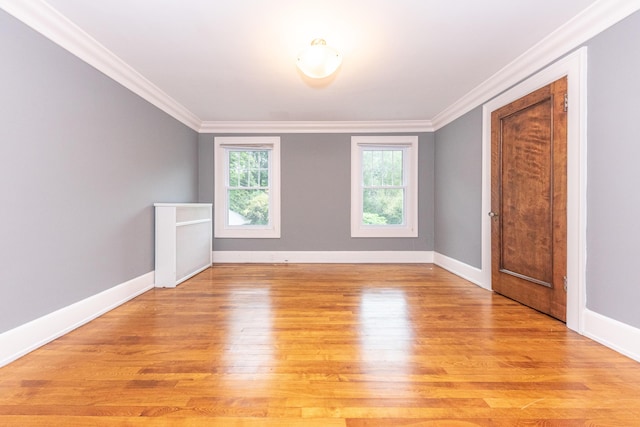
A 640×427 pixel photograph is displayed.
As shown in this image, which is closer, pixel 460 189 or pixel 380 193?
pixel 460 189

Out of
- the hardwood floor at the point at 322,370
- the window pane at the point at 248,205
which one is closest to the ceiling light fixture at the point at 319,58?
the hardwood floor at the point at 322,370

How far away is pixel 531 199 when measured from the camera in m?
2.64

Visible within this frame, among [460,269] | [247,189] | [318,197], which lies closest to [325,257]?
[318,197]

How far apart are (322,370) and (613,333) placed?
1899 mm

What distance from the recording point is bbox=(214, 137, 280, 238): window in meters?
4.90

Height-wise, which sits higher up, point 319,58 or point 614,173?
point 319,58

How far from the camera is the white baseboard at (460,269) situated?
3.47 m

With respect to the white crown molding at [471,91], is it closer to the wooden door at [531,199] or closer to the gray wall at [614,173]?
the gray wall at [614,173]

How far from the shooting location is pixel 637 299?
1792 millimetres

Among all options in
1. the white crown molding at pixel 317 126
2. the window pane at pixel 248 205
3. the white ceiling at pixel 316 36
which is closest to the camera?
the white ceiling at pixel 316 36

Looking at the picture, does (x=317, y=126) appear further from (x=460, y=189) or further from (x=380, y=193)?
(x=460, y=189)

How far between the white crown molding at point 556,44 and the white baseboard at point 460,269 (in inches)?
78.5

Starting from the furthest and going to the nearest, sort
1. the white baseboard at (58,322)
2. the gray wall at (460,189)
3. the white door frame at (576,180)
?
the gray wall at (460,189) → the white door frame at (576,180) → the white baseboard at (58,322)

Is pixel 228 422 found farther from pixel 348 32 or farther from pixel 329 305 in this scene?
pixel 348 32
